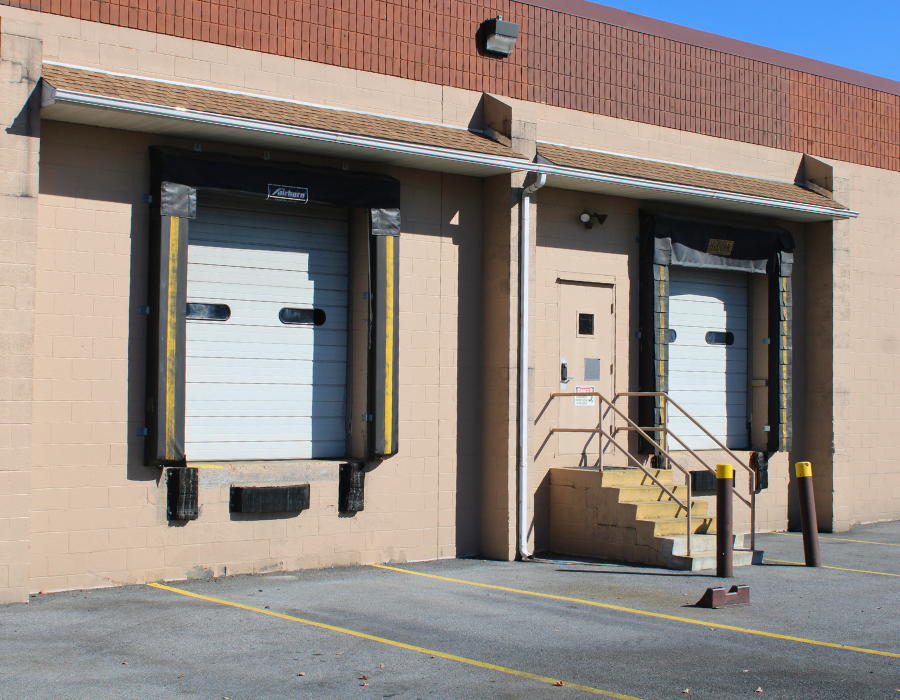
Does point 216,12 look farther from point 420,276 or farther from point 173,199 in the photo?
point 420,276

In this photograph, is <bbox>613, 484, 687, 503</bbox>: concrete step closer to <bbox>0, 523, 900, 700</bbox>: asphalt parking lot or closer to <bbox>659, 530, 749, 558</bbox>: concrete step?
<bbox>659, 530, 749, 558</bbox>: concrete step

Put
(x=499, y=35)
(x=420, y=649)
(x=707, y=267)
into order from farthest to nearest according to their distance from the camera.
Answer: (x=707, y=267) < (x=499, y=35) < (x=420, y=649)

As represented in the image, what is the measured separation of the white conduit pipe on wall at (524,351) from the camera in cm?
1286

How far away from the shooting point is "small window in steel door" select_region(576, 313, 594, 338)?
14242mm

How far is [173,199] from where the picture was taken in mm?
10828

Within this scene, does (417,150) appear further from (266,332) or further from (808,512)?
(808,512)

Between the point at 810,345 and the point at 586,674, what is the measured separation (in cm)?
1105

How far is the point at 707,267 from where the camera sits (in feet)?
50.5

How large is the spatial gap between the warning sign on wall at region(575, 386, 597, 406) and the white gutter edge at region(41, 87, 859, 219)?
9.10ft

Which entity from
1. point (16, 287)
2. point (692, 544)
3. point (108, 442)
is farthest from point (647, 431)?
point (16, 287)

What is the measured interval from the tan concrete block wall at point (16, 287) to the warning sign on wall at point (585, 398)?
718cm

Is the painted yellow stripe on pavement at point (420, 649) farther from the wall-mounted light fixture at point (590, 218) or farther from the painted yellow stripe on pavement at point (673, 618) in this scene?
the wall-mounted light fixture at point (590, 218)

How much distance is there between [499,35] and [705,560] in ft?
22.9

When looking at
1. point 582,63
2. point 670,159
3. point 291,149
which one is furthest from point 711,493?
point 291,149
